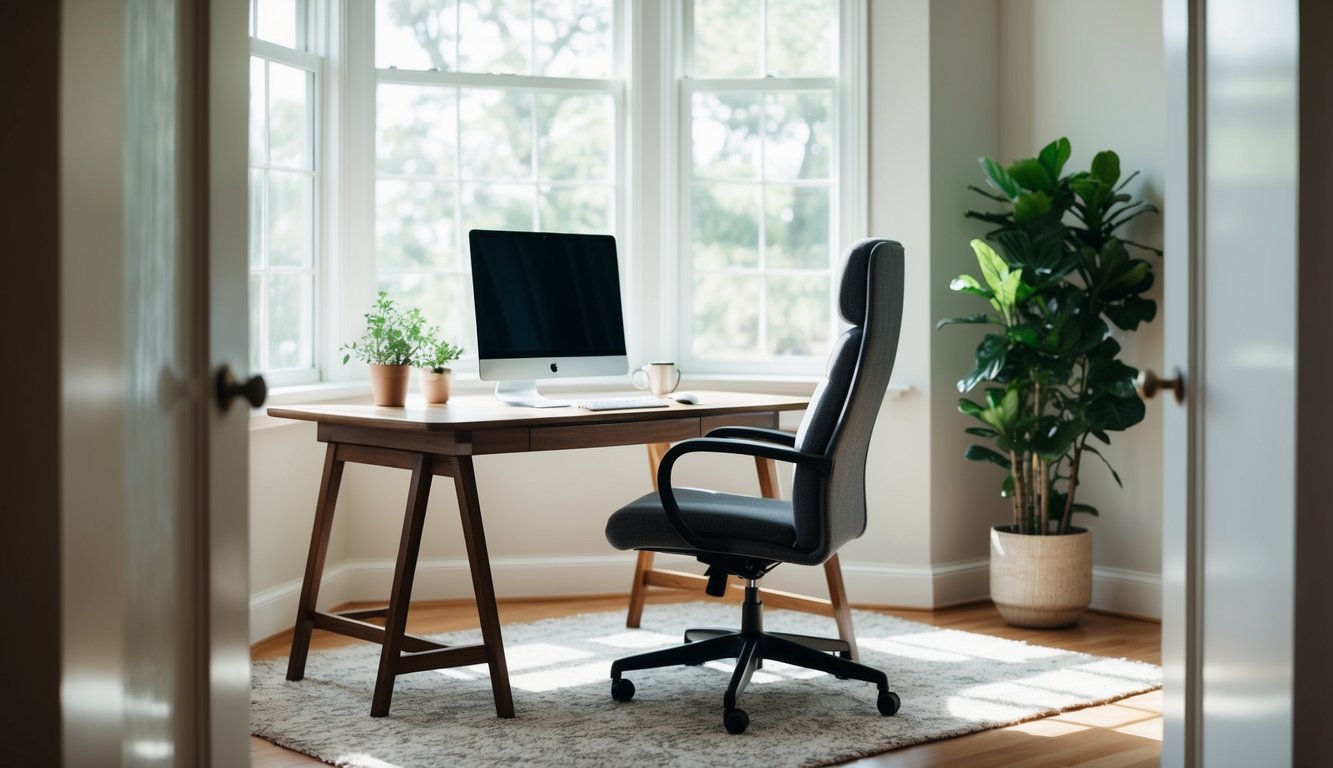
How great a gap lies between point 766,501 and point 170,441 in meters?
1.95

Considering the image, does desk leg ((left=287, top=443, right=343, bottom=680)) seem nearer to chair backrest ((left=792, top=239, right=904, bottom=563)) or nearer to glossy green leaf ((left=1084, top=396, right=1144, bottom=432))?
chair backrest ((left=792, top=239, right=904, bottom=563))

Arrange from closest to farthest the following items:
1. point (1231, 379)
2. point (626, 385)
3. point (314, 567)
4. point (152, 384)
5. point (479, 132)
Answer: point (152, 384)
point (1231, 379)
point (314, 567)
point (479, 132)
point (626, 385)

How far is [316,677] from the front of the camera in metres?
3.46

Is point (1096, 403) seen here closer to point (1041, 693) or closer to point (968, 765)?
point (1041, 693)

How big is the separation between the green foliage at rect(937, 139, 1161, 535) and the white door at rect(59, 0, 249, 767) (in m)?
2.85

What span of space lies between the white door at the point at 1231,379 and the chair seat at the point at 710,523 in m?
1.07

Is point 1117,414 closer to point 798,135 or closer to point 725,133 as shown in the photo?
point 798,135

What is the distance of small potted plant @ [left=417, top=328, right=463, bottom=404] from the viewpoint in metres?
3.62

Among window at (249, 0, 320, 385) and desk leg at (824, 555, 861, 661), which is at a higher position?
window at (249, 0, 320, 385)

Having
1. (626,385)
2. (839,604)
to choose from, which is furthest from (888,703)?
(626,385)

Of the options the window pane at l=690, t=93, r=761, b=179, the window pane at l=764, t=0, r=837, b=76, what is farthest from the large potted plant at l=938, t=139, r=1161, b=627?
the window pane at l=690, t=93, r=761, b=179

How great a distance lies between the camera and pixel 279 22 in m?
4.14

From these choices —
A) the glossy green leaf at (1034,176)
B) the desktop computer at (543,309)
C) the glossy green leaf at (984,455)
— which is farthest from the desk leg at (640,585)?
the glossy green leaf at (1034,176)

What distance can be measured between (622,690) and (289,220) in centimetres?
197
